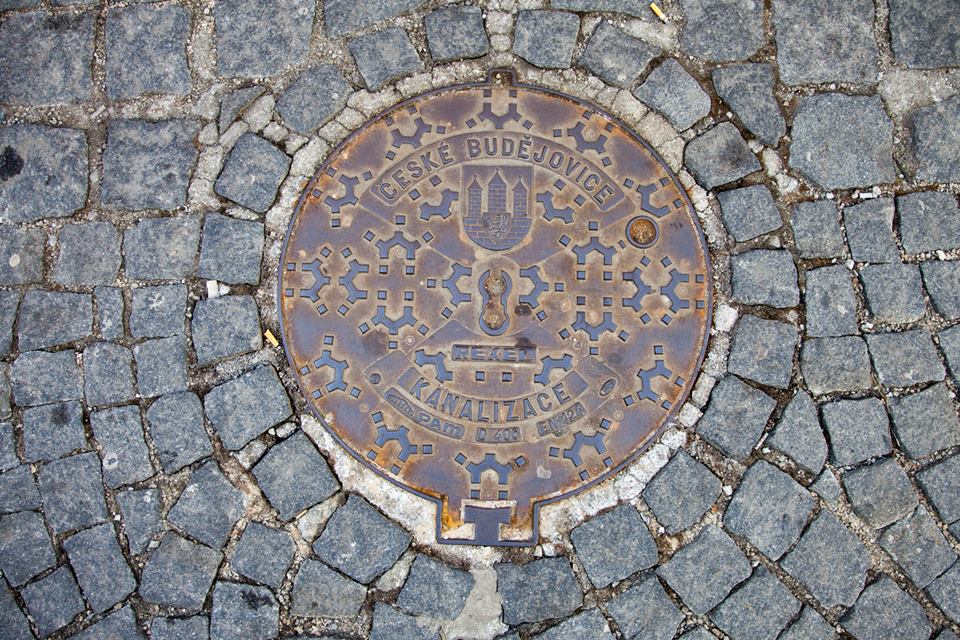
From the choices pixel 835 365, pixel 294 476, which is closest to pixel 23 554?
pixel 294 476

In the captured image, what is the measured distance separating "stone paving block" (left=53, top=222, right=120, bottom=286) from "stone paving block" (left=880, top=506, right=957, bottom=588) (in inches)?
141

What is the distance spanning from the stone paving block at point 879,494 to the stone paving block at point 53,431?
3340 millimetres

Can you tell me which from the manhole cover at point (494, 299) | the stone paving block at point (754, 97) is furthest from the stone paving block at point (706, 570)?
the stone paving block at point (754, 97)

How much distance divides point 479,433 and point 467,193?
1057 mm

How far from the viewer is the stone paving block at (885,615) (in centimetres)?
329

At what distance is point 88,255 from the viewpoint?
352 centimetres

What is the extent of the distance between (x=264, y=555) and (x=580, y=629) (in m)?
1.37

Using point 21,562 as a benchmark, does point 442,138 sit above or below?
above

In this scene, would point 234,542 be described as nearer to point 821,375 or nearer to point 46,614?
point 46,614

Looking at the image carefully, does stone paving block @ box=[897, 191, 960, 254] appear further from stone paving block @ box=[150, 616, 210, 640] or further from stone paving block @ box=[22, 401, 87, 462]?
stone paving block @ box=[22, 401, 87, 462]

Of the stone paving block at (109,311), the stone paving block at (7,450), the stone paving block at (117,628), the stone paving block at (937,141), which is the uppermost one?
the stone paving block at (937,141)

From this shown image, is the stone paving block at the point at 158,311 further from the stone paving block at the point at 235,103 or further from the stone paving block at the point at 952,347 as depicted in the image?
the stone paving block at the point at 952,347

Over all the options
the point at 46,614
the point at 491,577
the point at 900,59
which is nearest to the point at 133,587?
the point at 46,614

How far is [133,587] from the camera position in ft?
11.0
